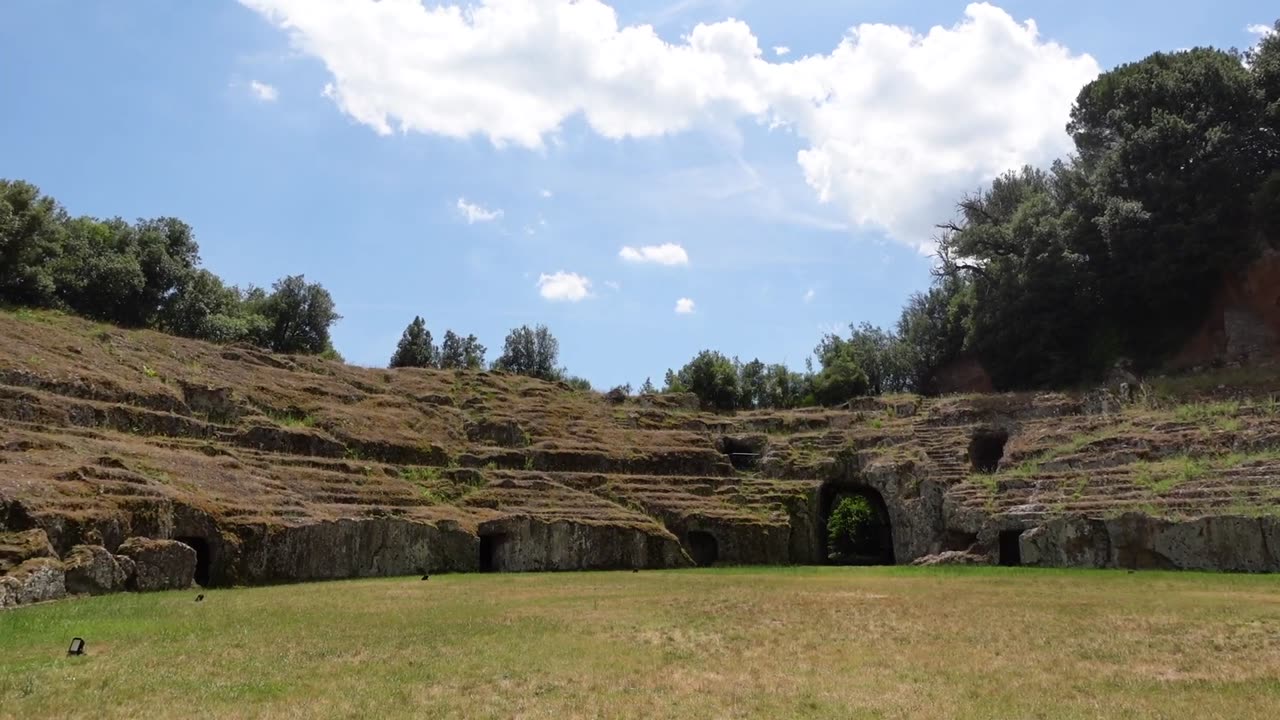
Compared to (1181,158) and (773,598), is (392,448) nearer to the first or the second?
(773,598)

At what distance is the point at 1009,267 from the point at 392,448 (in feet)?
Answer: 113

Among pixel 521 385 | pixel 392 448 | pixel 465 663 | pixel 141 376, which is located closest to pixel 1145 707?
pixel 465 663

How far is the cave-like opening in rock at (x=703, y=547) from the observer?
34.7 m

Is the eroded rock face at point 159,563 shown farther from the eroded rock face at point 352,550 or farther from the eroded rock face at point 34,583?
the eroded rock face at point 352,550

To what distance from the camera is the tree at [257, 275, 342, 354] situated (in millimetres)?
59781

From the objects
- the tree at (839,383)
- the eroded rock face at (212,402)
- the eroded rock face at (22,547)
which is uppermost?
the tree at (839,383)

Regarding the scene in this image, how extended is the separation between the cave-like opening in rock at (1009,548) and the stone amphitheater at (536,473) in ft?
0.16

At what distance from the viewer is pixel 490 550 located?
101ft

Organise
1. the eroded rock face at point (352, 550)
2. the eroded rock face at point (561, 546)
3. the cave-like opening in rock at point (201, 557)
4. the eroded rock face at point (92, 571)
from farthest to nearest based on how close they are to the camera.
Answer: the eroded rock face at point (561, 546), the eroded rock face at point (352, 550), the cave-like opening in rock at point (201, 557), the eroded rock face at point (92, 571)

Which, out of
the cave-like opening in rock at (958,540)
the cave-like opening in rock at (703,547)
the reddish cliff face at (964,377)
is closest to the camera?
the cave-like opening in rock at (958,540)

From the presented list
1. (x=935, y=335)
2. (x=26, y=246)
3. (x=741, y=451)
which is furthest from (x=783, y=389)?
(x=26, y=246)

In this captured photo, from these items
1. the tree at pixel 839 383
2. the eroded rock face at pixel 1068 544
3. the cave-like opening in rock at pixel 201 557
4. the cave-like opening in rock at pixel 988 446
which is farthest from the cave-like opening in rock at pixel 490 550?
the tree at pixel 839 383

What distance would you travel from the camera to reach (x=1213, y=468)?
29.4 meters

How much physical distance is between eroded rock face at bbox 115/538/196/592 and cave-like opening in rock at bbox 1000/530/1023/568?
24.4 metres
